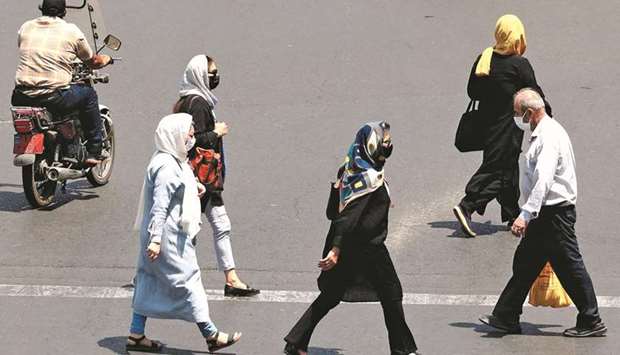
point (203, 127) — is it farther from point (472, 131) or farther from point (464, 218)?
point (472, 131)

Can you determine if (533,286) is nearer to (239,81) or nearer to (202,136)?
(202,136)

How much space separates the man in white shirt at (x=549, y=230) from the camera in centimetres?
998

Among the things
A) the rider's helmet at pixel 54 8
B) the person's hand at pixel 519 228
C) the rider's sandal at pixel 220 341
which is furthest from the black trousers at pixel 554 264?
the rider's helmet at pixel 54 8

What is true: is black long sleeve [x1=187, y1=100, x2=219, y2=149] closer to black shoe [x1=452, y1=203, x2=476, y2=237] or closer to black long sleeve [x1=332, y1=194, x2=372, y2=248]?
black long sleeve [x1=332, y1=194, x2=372, y2=248]

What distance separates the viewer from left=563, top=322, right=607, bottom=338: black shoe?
10.1 metres

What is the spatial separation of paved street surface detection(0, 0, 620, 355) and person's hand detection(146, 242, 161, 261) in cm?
89

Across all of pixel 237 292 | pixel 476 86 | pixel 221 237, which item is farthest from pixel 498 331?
pixel 476 86

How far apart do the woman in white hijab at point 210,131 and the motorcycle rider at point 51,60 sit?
2.35 metres

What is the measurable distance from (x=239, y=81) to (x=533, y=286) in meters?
6.96

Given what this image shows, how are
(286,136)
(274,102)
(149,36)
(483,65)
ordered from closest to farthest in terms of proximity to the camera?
(483,65) < (286,136) < (274,102) < (149,36)

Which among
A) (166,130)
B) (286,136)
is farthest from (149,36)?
(166,130)

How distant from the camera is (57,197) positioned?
13.6 m

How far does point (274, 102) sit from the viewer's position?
52.5ft

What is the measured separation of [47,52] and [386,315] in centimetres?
484
